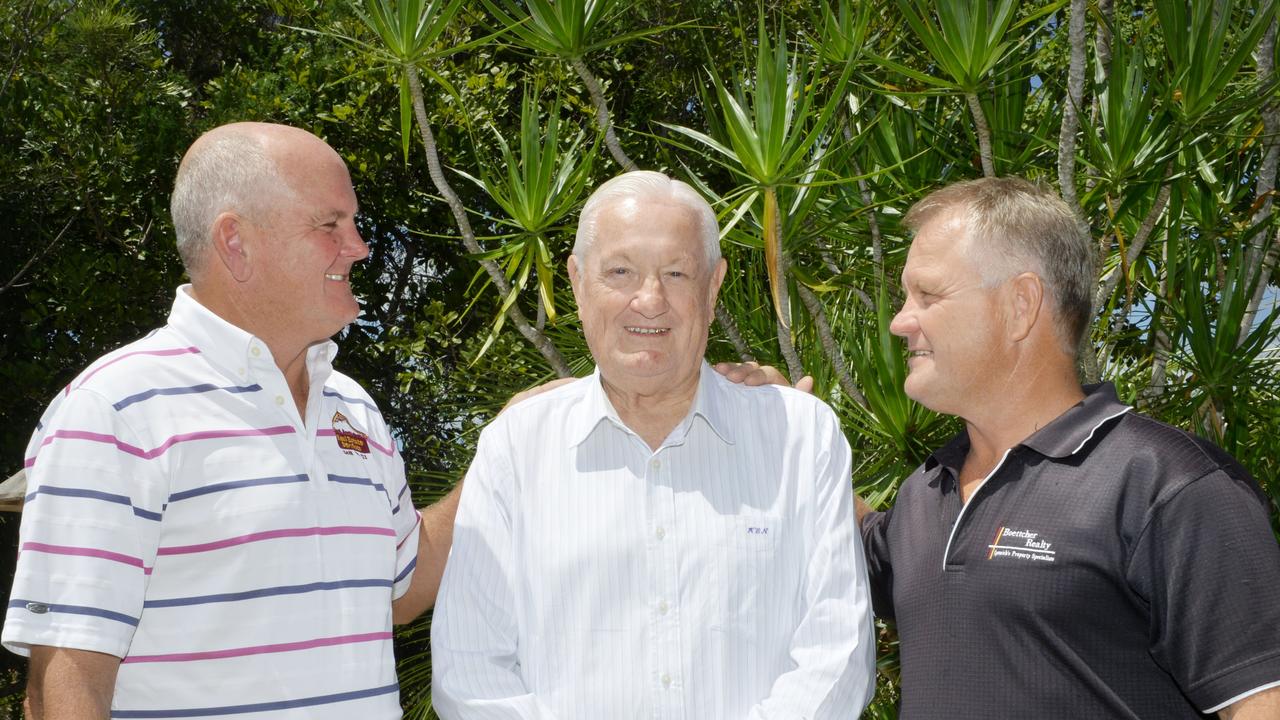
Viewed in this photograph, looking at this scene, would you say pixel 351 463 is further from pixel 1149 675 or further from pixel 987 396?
pixel 1149 675

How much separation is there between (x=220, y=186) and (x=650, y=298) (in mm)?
826

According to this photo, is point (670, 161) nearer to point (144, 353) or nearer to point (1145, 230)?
point (1145, 230)

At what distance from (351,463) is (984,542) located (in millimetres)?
1177

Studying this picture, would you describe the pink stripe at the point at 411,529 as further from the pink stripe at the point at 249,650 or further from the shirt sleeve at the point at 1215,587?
the shirt sleeve at the point at 1215,587

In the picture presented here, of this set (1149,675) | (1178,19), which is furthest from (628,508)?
(1178,19)

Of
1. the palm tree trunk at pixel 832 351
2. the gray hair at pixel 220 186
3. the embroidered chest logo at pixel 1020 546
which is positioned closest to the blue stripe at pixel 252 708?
the gray hair at pixel 220 186

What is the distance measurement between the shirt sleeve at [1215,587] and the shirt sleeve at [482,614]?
1.04 metres

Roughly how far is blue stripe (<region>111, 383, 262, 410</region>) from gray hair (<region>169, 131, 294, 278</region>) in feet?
0.80

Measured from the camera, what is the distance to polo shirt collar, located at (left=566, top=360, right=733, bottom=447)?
7.43 ft

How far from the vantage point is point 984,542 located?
2.13 meters

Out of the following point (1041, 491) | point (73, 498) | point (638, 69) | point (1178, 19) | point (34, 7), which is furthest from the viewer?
point (638, 69)

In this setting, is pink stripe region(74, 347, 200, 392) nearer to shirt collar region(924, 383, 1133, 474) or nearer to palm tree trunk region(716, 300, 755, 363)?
shirt collar region(924, 383, 1133, 474)

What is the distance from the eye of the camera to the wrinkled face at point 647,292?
2.22 m

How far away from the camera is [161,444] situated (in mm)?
2018
